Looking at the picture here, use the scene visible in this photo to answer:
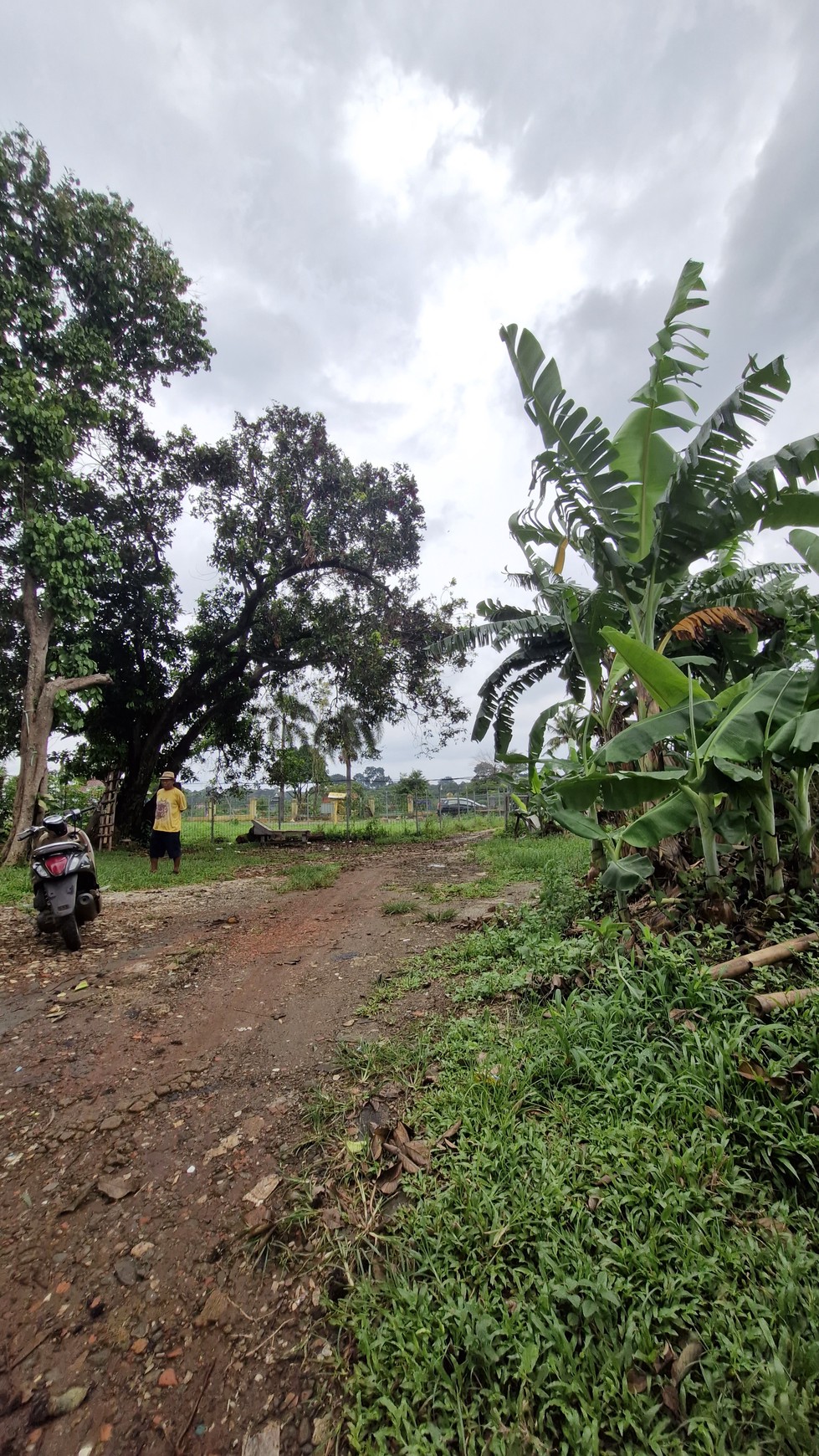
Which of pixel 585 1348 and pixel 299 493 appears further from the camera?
pixel 299 493

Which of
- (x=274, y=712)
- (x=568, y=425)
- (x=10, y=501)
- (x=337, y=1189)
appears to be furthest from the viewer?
(x=274, y=712)

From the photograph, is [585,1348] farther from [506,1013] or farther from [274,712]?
[274,712]

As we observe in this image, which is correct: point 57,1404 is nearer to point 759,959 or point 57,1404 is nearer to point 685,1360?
point 685,1360

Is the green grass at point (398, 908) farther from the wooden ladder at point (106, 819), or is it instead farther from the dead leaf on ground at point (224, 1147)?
the wooden ladder at point (106, 819)

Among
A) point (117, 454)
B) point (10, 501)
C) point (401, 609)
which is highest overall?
point (117, 454)

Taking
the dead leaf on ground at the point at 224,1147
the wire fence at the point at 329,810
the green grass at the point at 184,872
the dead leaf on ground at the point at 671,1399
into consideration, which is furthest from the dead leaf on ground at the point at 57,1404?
the wire fence at the point at 329,810

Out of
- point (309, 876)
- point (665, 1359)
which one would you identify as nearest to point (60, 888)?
point (309, 876)

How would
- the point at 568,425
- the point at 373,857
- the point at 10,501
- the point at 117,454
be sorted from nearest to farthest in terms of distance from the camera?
the point at 568,425 → the point at 10,501 → the point at 373,857 → the point at 117,454

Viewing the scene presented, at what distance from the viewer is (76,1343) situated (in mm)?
1358

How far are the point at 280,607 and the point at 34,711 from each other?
17.1 feet

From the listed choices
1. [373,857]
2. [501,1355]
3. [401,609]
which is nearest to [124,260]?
[401,609]

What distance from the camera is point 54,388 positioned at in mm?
9836

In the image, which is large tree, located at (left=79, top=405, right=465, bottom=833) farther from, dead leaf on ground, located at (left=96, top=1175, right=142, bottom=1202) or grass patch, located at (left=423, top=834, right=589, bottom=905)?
dead leaf on ground, located at (left=96, top=1175, right=142, bottom=1202)

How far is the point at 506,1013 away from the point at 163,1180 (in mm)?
1565
